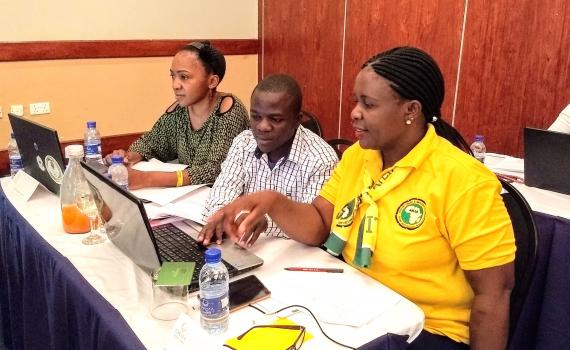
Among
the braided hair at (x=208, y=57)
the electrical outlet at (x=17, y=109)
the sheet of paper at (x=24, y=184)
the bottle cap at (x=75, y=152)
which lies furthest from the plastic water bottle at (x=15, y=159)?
the electrical outlet at (x=17, y=109)

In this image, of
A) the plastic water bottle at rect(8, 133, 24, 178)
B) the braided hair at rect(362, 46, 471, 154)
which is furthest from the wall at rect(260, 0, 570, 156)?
the plastic water bottle at rect(8, 133, 24, 178)

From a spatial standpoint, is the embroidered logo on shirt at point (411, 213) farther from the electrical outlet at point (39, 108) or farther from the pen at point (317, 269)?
the electrical outlet at point (39, 108)

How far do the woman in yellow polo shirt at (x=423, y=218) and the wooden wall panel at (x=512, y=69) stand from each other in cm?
227

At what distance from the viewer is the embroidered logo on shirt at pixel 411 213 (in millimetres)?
1154

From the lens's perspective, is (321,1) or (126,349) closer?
(126,349)

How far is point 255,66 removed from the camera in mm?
5180

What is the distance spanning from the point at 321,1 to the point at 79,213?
3448 mm

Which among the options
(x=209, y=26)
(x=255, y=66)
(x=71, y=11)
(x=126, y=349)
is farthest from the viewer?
(x=255, y=66)

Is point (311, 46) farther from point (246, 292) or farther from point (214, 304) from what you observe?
point (214, 304)

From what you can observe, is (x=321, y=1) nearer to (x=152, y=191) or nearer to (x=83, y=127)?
(x=83, y=127)

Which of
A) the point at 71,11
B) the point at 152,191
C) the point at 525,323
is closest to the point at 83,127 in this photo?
the point at 71,11

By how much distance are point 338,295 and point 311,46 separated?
12.3 feet

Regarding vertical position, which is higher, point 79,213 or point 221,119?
point 221,119

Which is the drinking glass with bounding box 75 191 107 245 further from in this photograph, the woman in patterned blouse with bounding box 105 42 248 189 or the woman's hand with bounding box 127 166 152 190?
the woman in patterned blouse with bounding box 105 42 248 189
